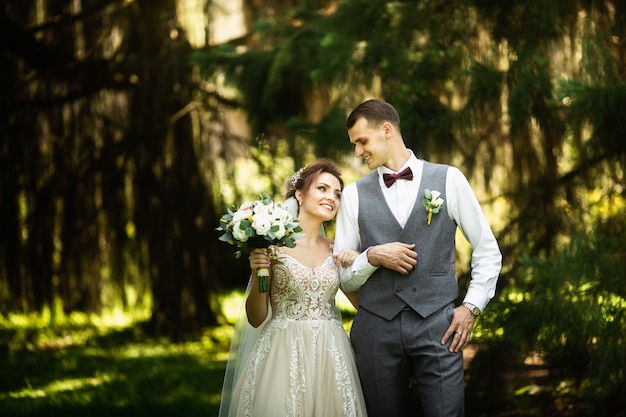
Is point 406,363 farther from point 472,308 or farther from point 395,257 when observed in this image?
point 395,257

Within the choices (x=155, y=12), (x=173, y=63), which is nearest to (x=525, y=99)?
(x=173, y=63)

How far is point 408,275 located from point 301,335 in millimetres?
578

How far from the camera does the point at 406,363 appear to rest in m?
3.11

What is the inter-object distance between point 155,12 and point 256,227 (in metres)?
4.99

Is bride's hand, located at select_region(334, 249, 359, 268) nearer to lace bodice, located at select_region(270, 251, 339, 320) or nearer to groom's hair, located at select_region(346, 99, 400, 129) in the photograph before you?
lace bodice, located at select_region(270, 251, 339, 320)

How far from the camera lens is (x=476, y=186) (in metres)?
5.79

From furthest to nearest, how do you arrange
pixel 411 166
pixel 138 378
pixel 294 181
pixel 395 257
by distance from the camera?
pixel 138 378
pixel 294 181
pixel 411 166
pixel 395 257

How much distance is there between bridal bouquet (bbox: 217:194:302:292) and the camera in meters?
3.00

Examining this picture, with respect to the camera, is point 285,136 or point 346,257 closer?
point 346,257

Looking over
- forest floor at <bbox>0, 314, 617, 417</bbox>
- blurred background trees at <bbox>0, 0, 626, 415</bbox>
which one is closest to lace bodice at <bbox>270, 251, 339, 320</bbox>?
blurred background trees at <bbox>0, 0, 626, 415</bbox>

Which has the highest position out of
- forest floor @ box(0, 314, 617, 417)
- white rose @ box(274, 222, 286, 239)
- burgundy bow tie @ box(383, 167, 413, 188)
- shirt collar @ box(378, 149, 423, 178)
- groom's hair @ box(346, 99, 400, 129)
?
groom's hair @ box(346, 99, 400, 129)

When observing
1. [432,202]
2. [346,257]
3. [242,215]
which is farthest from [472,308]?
[242,215]

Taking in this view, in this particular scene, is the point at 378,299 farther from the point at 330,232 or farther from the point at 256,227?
the point at 330,232

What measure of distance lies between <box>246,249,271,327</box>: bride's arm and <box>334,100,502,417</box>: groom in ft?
1.16
